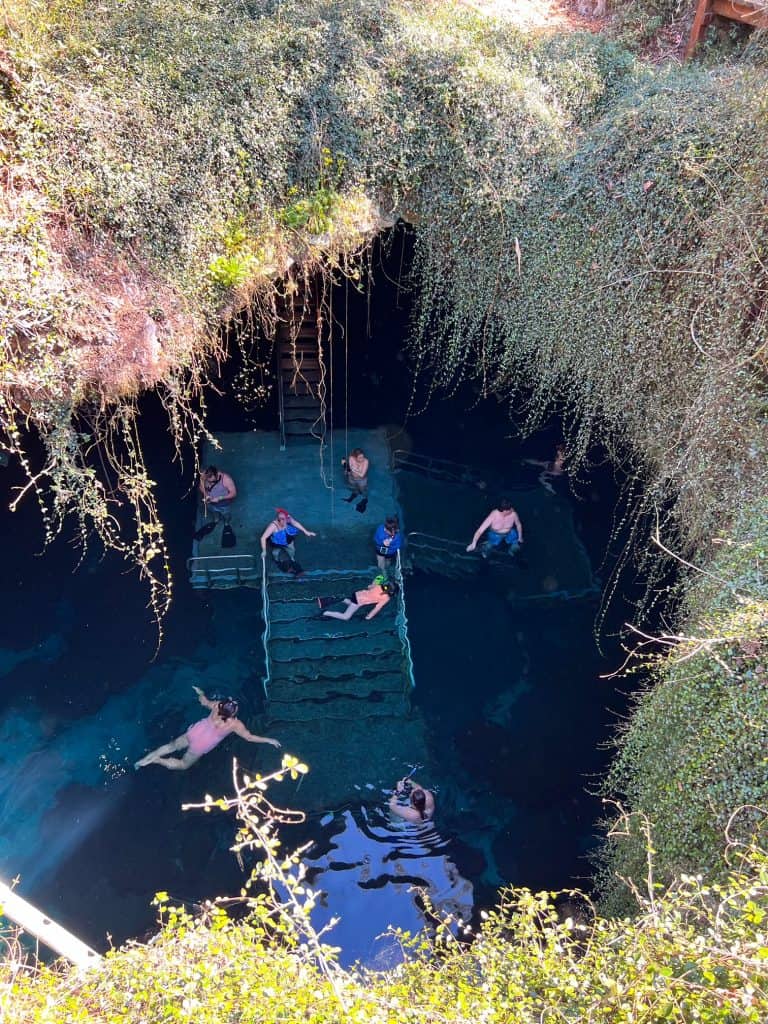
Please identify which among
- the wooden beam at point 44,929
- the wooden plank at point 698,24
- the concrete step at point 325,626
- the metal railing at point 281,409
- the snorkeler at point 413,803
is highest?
the wooden plank at point 698,24

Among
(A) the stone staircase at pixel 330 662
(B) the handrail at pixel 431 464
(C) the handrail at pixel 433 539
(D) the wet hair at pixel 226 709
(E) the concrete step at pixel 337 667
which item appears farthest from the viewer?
(B) the handrail at pixel 431 464

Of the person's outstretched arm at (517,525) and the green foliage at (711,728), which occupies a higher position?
the green foliage at (711,728)

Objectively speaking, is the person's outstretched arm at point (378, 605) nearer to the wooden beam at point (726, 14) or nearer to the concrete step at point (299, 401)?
the concrete step at point (299, 401)

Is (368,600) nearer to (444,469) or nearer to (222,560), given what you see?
(222,560)

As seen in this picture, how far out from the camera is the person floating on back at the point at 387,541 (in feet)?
25.2

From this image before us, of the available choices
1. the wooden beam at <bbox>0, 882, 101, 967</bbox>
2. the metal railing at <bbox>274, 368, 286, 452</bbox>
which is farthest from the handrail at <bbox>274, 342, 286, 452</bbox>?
the wooden beam at <bbox>0, 882, 101, 967</bbox>

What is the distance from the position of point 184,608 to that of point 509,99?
6731mm

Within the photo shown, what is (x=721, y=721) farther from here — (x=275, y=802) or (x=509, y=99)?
(x=509, y=99)

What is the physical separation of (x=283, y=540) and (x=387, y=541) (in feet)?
4.17

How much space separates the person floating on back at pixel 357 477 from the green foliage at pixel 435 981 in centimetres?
591

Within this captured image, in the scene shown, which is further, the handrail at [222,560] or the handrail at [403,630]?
the handrail at [222,560]

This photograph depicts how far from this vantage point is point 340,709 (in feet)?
23.5

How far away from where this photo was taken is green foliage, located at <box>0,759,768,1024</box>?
269 cm

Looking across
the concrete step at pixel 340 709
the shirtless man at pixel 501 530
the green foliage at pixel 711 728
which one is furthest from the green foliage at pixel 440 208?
the concrete step at pixel 340 709
